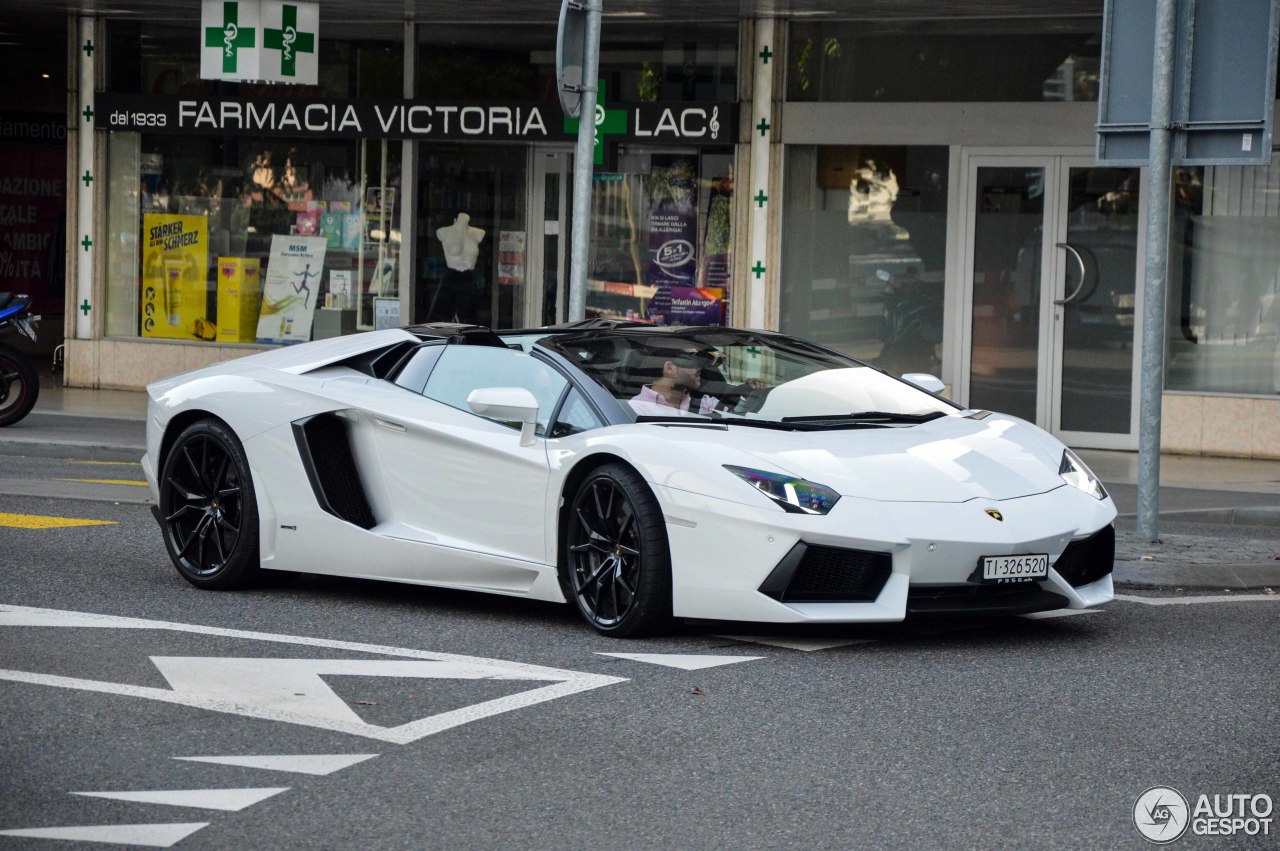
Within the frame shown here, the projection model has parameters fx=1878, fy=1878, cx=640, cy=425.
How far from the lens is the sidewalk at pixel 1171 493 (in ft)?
28.5

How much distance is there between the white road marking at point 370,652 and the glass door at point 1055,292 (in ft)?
32.0

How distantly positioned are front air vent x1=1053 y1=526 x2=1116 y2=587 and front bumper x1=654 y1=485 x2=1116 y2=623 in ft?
0.27

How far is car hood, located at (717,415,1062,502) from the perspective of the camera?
6.64m

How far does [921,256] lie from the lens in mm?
16000

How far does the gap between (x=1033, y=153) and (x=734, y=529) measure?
9701mm

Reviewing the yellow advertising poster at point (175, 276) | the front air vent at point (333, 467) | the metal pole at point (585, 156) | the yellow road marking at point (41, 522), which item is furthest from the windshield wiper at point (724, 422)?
the yellow advertising poster at point (175, 276)

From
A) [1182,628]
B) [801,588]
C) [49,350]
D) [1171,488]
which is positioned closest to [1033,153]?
[1171,488]

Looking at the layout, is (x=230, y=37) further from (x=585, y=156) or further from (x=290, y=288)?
(x=585, y=156)

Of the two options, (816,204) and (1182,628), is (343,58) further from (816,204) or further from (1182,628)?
(1182,628)

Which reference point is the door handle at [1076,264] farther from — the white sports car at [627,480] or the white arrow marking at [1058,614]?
the white arrow marking at [1058,614]

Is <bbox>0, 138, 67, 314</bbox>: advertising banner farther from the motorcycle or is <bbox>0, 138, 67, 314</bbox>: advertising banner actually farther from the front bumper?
the front bumper

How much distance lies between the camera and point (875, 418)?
748 cm

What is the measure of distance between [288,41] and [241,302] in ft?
10.9

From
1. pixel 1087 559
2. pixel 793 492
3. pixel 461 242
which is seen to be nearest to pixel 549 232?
pixel 461 242
